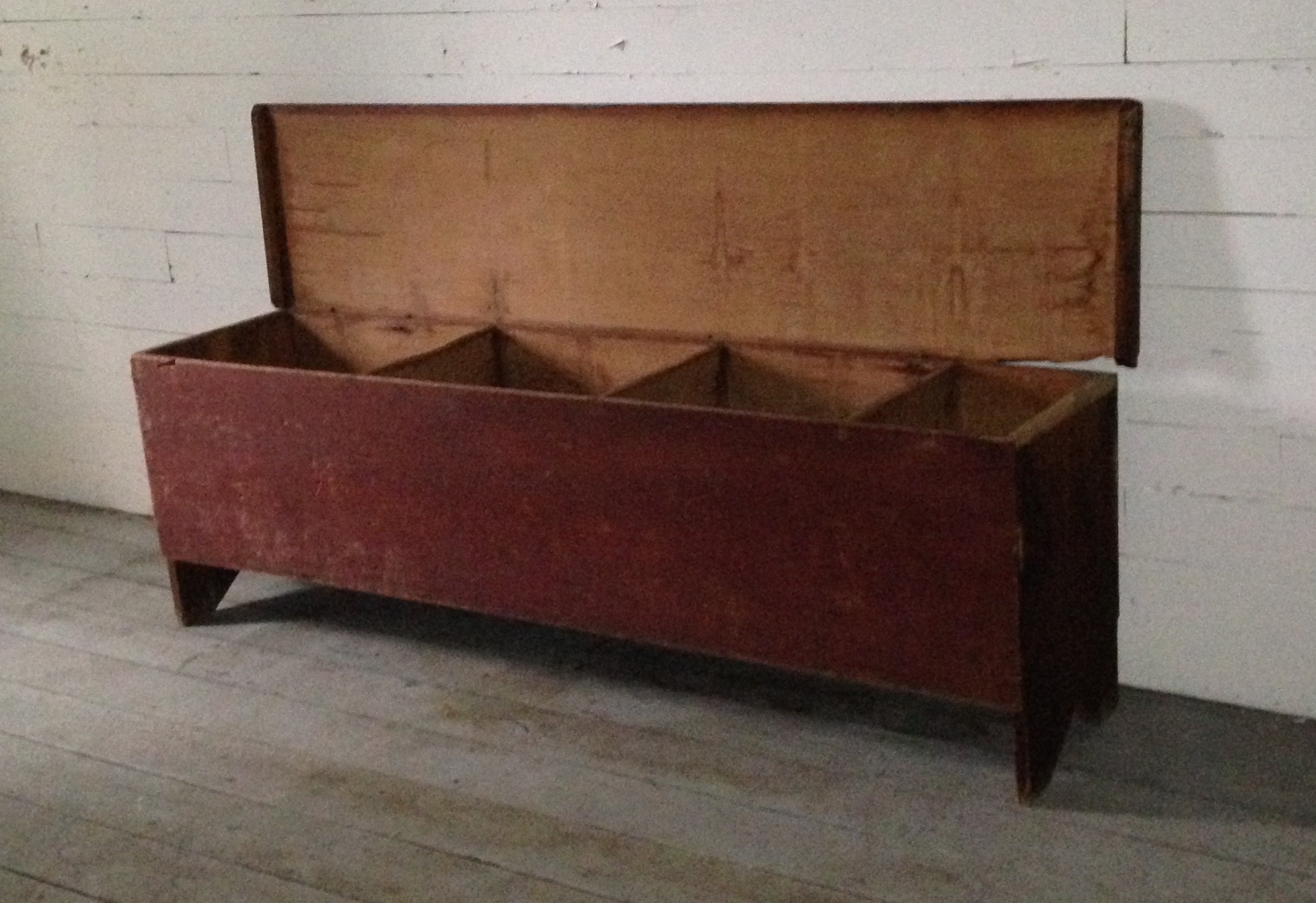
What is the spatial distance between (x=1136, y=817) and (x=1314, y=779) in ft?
1.02

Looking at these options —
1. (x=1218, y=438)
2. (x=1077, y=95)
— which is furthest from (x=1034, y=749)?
(x=1077, y=95)

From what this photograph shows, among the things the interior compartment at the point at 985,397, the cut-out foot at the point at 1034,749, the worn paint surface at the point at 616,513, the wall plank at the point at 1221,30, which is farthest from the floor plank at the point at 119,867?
the wall plank at the point at 1221,30

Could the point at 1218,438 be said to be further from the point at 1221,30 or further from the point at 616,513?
the point at 616,513

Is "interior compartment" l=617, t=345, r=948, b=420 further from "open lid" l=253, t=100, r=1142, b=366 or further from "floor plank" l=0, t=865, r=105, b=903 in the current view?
"floor plank" l=0, t=865, r=105, b=903

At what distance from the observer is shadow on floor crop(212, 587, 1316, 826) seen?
2271mm

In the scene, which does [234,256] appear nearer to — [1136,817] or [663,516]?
[663,516]

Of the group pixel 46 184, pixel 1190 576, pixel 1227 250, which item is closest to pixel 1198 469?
pixel 1190 576

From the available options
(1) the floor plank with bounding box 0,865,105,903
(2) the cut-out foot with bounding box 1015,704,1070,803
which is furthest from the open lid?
(1) the floor plank with bounding box 0,865,105,903

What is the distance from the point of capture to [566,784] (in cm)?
240

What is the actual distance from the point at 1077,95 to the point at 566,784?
1385 millimetres

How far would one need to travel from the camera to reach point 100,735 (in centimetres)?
266

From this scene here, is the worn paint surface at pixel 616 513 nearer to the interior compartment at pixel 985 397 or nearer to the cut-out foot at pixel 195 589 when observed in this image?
the cut-out foot at pixel 195 589

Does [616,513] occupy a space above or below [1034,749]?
above

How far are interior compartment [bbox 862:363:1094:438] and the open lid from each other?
0.11ft
